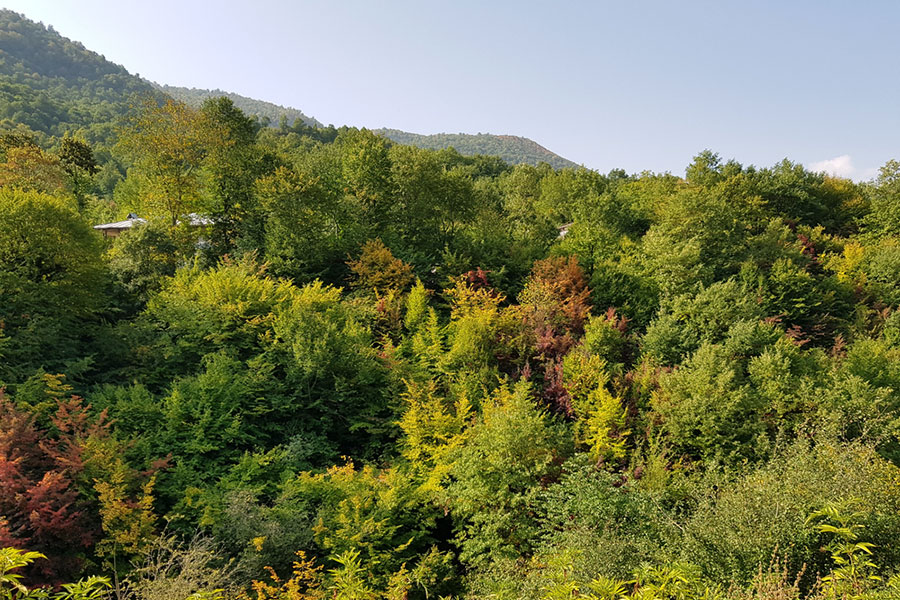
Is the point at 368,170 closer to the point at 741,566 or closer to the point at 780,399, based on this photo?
the point at 780,399

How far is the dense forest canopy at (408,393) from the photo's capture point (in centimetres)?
985

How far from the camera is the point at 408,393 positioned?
1891 cm

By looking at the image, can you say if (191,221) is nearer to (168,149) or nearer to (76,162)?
(168,149)

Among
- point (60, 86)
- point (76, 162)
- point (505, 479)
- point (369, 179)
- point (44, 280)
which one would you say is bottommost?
point (505, 479)

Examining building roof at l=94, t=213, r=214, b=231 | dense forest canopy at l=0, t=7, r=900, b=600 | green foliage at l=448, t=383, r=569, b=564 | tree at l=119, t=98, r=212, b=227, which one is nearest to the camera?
dense forest canopy at l=0, t=7, r=900, b=600

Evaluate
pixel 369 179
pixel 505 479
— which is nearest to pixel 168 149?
pixel 369 179

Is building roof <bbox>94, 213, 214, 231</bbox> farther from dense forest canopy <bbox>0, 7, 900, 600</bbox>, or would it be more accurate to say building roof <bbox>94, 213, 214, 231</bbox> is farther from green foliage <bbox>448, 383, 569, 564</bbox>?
green foliage <bbox>448, 383, 569, 564</bbox>

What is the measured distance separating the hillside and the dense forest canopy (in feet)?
193

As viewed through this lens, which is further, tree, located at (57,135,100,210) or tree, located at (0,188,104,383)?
tree, located at (57,135,100,210)

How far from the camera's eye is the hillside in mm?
73438

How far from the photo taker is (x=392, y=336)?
2341 cm

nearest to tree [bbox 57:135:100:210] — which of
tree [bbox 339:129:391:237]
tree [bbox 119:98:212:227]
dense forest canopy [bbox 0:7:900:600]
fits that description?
dense forest canopy [bbox 0:7:900:600]

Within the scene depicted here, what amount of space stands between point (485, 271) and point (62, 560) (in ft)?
74.0

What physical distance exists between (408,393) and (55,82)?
544ft
